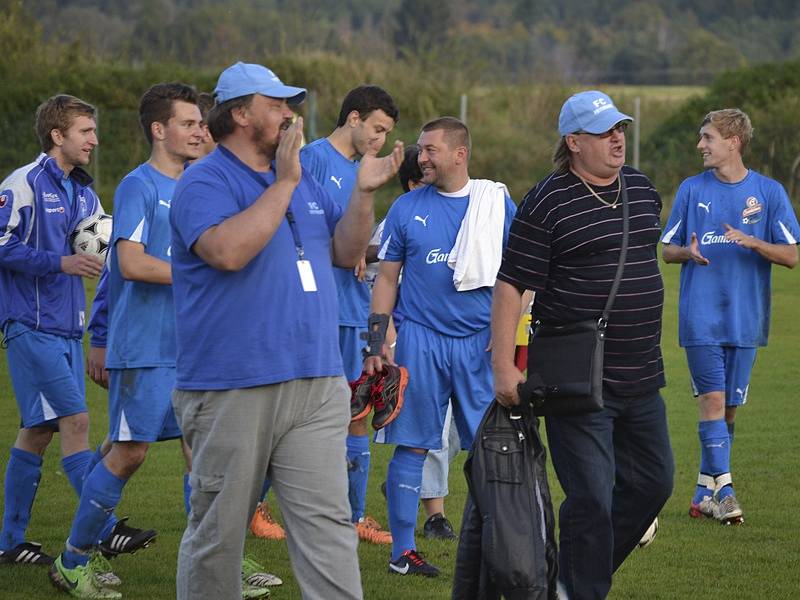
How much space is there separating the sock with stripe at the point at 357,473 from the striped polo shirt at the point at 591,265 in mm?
2372

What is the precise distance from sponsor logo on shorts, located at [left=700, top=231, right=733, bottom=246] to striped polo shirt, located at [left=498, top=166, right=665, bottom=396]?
9.16ft

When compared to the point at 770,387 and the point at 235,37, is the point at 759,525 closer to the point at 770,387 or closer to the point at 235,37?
the point at 770,387

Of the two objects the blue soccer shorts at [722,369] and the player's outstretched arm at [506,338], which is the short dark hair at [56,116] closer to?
the player's outstretched arm at [506,338]

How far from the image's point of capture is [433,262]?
769cm

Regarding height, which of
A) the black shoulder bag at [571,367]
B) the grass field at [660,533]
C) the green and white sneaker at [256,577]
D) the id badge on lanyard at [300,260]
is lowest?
the grass field at [660,533]

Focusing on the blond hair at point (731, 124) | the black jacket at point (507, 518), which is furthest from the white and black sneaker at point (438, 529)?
the blond hair at point (731, 124)

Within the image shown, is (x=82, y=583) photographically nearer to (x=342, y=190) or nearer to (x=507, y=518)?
(x=507, y=518)

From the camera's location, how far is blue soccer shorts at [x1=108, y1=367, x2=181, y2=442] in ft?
22.4

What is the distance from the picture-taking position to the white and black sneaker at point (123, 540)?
294 inches

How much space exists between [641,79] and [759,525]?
7762cm

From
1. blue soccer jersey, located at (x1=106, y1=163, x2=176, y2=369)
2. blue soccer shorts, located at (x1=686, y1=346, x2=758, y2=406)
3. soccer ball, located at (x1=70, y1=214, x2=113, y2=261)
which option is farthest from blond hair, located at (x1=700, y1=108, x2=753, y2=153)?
soccer ball, located at (x1=70, y1=214, x2=113, y2=261)

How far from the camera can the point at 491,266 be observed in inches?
300

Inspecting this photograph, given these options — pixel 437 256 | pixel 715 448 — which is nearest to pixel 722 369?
pixel 715 448

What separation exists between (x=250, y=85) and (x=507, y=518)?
2119 millimetres
